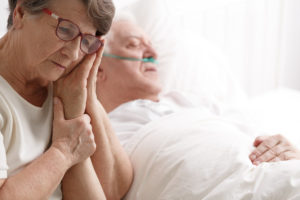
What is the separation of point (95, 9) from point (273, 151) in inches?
34.9

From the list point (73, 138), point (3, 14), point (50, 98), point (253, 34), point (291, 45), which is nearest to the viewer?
point (73, 138)

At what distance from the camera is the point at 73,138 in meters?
1.26

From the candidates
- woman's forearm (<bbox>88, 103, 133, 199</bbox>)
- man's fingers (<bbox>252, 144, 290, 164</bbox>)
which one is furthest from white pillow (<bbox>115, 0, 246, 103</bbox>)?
woman's forearm (<bbox>88, 103, 133, 199</bbox>)

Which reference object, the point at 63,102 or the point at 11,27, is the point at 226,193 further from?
the point at 11,27

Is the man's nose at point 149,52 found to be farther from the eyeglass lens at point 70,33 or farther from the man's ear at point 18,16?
the man's ear at point 18,16

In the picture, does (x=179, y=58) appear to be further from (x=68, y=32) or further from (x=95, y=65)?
(x=68, y=32)

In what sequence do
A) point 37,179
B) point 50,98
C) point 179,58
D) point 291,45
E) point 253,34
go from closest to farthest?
point 37,179 < point 50,98 < point 179,58 < point 253,34 < point 291,45

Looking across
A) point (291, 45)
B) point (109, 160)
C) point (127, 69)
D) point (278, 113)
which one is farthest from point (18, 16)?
point (291, 45)

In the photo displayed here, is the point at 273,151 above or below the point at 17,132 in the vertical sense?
below

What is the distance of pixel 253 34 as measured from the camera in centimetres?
321

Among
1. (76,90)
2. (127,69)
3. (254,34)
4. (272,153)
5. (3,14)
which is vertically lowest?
(254,34)

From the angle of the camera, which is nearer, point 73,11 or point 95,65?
point 73,11

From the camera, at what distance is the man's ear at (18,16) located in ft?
3.86

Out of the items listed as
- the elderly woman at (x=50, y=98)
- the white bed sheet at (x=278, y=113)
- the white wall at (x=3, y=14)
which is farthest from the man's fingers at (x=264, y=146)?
the white wall at (x=3, y=14)
